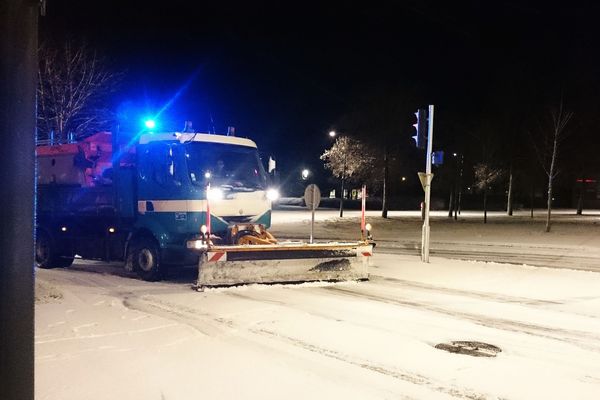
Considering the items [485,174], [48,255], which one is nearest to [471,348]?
[48,255]

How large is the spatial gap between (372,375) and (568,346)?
9.76ft

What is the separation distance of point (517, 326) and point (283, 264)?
4.72 meters

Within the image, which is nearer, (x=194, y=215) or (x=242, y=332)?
(x=242, y=332)

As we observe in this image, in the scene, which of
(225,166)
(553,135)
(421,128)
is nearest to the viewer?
(225,166)

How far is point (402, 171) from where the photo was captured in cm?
3741

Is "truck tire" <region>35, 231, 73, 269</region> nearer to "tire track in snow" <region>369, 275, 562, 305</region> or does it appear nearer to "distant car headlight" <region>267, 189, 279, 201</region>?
"distant car headlight" <region>267, 189, 279, 201</region>

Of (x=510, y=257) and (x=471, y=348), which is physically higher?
(x=471, y=348)

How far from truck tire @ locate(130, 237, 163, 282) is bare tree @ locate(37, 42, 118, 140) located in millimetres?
13994

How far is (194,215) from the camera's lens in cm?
1141

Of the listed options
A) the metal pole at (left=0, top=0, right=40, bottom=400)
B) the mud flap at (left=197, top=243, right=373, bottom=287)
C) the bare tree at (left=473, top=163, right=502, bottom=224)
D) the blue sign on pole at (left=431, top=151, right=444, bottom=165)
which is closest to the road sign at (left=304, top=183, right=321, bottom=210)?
the blue sign on pole at (left=431, top=151, right=444, bottom=165)

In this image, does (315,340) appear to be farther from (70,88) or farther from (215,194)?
(70,88)

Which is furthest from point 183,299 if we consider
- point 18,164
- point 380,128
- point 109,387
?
point 380,128

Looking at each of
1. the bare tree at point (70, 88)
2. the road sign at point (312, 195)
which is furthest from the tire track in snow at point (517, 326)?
the bare tree at point (70, 88)

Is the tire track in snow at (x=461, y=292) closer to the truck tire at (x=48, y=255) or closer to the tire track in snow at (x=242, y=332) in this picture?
the tire track in snow at (x=242, y=332)
